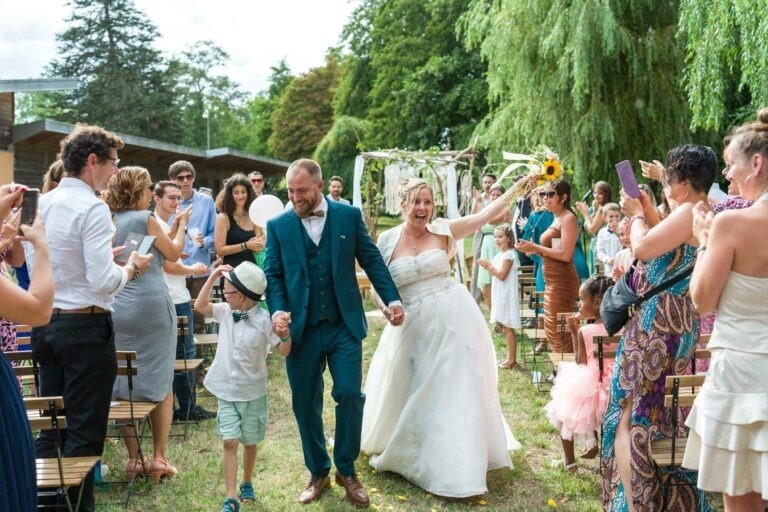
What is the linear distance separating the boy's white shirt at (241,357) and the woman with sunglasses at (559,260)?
11.0 feet

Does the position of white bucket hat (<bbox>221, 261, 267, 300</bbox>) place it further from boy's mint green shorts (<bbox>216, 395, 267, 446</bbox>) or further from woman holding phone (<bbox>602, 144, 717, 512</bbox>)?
woman holding phone (<bbox>602, 144, 717, 512</bbox>)

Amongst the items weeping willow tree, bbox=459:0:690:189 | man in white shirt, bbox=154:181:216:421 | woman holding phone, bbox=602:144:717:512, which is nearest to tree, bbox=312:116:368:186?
weeping willow tree, bbox=459:0:690:189

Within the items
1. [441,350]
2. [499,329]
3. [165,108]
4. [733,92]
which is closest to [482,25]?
[733,92]

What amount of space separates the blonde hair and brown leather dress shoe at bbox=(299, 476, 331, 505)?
90.6 inches

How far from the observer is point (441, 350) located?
5523mm

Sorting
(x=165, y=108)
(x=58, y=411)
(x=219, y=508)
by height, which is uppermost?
(x=165, y=108)

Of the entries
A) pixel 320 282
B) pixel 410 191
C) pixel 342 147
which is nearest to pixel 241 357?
pixel 320 282

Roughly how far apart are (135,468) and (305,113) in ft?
164

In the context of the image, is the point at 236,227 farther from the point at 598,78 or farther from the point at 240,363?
the point at 598,78

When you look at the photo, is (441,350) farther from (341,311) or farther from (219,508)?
(219,508)

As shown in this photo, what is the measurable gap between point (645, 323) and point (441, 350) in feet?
5.39

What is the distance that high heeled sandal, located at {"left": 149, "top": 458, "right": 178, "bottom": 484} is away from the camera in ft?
18.5

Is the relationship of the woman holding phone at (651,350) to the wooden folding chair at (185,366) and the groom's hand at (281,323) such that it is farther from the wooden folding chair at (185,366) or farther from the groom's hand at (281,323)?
the wooden folding chair at (185,366)

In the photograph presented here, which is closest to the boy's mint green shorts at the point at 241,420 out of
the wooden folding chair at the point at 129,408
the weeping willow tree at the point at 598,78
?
the wooden folding chair at the point at 129,408
